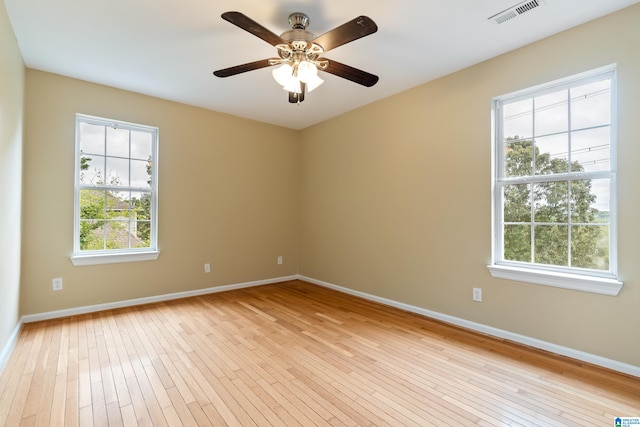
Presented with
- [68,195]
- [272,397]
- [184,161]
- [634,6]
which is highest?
[634,6]

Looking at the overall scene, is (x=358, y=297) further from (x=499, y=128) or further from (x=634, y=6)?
(x=634, y=6)

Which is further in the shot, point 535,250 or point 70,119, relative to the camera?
point 70,119

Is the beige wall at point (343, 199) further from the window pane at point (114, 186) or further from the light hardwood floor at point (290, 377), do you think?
the light hardwood floor at point (290, 377)

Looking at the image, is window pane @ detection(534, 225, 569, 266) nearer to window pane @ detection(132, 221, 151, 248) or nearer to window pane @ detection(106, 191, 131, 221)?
window pane @ detection(132, 221, 151, 248)

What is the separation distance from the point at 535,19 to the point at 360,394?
2934 mm

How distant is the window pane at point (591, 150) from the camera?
7.61 ft

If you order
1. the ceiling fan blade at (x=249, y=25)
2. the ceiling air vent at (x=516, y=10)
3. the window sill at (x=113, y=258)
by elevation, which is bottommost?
the window sill at (x=113, y=258)

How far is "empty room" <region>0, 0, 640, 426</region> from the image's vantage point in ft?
6.58

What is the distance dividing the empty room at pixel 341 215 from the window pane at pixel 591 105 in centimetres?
1

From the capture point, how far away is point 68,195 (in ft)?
11.0

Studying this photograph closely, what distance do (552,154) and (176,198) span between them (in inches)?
162

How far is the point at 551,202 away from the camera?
259 cm

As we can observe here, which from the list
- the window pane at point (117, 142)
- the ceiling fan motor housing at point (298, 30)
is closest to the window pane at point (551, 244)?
the ceiling fan motor housing at point (298, 30)

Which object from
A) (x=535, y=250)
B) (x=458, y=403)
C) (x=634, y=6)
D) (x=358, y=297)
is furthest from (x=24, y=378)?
(x=634, y=6)
